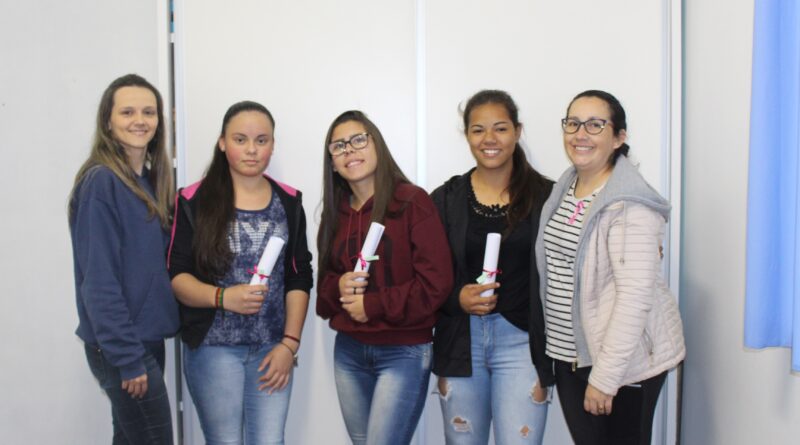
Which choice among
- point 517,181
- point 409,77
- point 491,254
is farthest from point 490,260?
point 409,77

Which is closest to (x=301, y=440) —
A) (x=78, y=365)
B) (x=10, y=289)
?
(x=78, y=365)

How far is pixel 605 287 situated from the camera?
5.74ft

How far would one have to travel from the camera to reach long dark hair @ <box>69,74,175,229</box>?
73.9 inches

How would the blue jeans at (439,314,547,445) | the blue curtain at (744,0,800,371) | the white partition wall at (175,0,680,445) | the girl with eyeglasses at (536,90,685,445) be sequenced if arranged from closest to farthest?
the blue curtain at (744,0,800,371) → the girl with eyeglasses at (536,90,685,445) → the blue jeans at (439,314,547,445) → the white partition wall at (175,0,680,445)

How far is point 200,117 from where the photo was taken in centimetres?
280

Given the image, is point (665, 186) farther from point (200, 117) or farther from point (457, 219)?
point (200, 117)

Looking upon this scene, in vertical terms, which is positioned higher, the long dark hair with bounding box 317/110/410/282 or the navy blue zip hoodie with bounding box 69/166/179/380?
the long dark hair with bounding box 317/110/410/282

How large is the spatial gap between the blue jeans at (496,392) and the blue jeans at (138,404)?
3.00 feet

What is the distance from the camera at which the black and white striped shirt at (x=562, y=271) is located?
1844 mm

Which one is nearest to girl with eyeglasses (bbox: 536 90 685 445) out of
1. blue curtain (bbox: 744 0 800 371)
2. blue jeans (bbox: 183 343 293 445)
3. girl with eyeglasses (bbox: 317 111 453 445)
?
blue curtain (bbox: 744 0 800 371)

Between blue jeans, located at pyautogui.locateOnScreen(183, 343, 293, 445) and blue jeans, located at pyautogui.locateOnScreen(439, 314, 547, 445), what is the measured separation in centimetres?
62

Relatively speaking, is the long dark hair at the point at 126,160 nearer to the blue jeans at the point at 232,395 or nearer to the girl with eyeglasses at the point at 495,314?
the blue jeans at the point at 232,395

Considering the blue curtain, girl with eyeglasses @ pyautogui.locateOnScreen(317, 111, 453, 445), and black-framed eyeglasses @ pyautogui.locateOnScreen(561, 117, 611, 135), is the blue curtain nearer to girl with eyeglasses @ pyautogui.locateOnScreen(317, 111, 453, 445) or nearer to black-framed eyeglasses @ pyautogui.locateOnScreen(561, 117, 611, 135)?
black-framed eyeglasses @ pyautogui.locateOnScreen(561, 117, 611, 135)

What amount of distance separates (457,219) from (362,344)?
0.54 m
